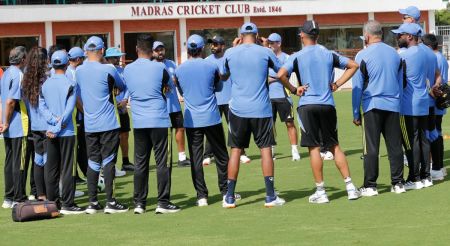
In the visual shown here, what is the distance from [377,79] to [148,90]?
9.41 feet

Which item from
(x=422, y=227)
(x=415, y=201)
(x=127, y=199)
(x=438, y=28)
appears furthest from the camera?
(x=438, y=28)

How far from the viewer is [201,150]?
11.7m

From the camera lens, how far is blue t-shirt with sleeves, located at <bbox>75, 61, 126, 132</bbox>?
36.8 feet

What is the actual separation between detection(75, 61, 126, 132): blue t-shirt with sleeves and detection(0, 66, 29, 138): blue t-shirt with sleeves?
1.01 meters

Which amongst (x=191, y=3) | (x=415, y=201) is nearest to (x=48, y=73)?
(x=415, y=201)

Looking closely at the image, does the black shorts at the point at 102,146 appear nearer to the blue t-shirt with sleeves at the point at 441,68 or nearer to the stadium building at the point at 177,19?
the blue t-shirt with sleeves at the point at 441,68

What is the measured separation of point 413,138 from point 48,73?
4.89m

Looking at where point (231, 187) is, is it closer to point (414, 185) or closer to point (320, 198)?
point (320, 198)

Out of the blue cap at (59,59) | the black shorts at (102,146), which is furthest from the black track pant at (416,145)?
the blue cap at (59,59)

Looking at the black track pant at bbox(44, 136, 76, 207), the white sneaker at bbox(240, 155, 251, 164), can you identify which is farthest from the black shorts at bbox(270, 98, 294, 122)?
the black track pant at bbox(44, 136, 76, 207)

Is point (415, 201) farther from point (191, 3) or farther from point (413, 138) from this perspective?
point (191, 3)

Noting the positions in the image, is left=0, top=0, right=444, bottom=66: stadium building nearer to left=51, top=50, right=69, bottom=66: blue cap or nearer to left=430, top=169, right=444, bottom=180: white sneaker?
left=51, top=50, right=69, bottom=66: blue cap

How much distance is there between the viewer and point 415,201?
10938 mm

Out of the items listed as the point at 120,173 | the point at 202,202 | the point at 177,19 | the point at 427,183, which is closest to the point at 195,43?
the point at 202,202
